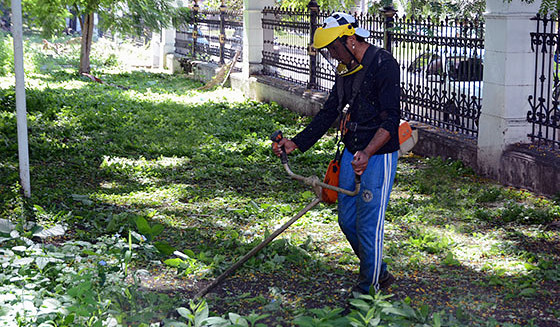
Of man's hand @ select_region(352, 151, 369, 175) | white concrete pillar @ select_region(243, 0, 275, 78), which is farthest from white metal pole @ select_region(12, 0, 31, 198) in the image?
white concrete pillar @ select_region(243, 0, 275, 78)

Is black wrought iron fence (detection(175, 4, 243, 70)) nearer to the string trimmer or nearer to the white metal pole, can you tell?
the white metal pole

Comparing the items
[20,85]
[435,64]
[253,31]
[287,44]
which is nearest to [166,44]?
[253,31]

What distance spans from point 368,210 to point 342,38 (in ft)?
3.54

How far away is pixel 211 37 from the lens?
65.2ft

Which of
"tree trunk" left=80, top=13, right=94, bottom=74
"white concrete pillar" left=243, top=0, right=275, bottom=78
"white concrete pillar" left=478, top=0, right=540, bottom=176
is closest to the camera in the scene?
"white concrete pillar" left=478, top=0, right=540, bottom=176

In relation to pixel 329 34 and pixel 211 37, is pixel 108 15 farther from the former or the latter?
pixel 329 34

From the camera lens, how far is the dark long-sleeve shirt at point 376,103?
14.0 ft

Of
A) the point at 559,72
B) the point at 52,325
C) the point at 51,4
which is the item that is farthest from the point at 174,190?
the point at 51,4

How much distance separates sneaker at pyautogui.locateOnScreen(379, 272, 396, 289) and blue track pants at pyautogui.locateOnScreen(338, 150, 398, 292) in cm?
22

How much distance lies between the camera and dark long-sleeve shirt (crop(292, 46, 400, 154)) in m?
4.27

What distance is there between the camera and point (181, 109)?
13820mm

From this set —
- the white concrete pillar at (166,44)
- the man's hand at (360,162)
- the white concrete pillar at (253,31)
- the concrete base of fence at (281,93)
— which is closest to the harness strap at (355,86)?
the man's hand at (360,162)

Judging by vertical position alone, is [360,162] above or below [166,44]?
below

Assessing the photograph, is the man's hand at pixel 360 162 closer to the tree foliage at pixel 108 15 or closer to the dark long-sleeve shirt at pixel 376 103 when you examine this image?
the dark long-sleeve shirt at pixel 376 103
